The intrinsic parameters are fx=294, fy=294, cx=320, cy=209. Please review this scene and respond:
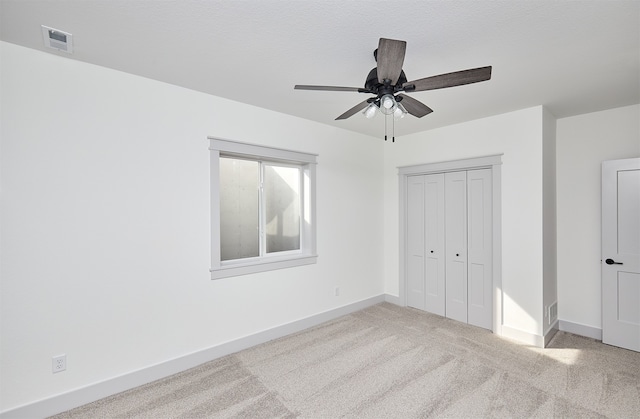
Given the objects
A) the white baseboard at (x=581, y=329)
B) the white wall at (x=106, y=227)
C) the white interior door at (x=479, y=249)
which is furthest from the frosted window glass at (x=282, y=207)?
the white baseboard at (x=581, y=329)

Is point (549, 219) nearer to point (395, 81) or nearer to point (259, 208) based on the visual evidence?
point (395, 81)

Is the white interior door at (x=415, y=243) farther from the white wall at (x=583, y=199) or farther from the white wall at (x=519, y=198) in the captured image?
the white wall at (x=583, y=199)

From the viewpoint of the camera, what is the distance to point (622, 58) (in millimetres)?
2166

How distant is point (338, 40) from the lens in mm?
1936

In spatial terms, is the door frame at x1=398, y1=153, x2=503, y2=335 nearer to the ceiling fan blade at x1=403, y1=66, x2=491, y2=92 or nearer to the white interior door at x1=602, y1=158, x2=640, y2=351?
the white interior door at x1=602, y1=158, x2=640, y2=351

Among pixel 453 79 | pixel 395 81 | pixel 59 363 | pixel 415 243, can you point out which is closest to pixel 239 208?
pixel 59 363

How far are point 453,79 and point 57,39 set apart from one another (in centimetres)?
254

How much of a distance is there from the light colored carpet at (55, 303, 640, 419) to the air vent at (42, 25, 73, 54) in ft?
8.48

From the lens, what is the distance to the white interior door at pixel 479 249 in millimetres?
3604

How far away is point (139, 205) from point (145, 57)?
1.15 m

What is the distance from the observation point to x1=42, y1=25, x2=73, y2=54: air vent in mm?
1850

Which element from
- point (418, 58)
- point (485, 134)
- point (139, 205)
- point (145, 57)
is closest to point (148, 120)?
point (145, 57)

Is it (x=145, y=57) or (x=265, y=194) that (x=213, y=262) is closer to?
(x=265, y=194)

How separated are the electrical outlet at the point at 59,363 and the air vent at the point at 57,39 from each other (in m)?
2.18
